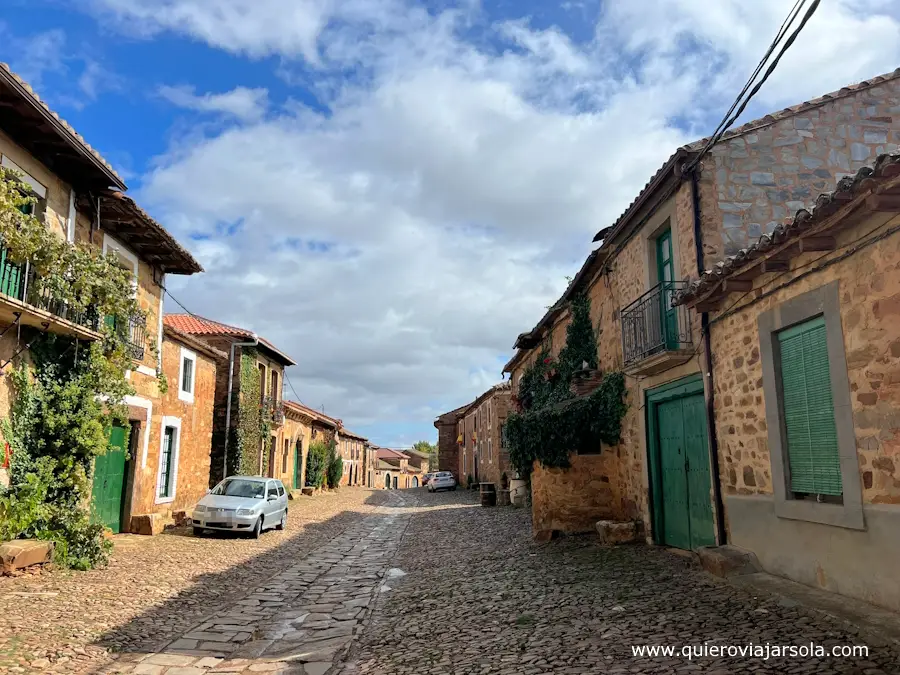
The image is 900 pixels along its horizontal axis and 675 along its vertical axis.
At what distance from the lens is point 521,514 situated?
17625mm

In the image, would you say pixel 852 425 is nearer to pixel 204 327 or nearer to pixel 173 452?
pixel 173 452

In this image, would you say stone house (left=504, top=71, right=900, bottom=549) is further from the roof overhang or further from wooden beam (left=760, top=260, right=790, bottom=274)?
the roof overhang

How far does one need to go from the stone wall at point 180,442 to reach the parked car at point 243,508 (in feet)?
3.29

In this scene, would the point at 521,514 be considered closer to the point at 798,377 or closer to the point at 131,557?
the point at 131,557

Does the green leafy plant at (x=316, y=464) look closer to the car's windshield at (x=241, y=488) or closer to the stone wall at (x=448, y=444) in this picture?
the stone wall at (x=448, y=444)

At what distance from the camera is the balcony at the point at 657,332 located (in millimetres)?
8945

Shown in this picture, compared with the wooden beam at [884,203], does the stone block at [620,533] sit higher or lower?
lower

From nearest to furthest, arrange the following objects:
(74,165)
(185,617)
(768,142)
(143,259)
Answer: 1. (185,617)
2. (768,142)
3. (74,165)
4. (143,259)

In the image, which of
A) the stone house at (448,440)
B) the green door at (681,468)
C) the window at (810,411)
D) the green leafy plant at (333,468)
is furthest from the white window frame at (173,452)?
the stone house at (448,440)

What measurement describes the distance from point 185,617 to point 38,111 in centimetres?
683

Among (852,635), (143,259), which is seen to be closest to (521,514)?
(143,259)

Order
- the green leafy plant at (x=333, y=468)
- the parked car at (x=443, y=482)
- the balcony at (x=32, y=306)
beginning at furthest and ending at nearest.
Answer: the parked car at (x=443, y=482), the green leafy plant at (x=333, y=468), the balcony at (x=32, y=306)

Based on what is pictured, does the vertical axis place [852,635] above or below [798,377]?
below

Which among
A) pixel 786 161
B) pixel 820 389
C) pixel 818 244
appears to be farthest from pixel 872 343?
pixel 786 161
